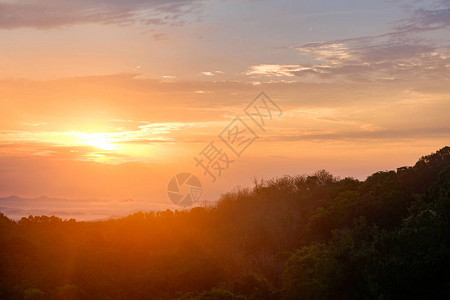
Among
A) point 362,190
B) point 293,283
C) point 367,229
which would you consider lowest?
point 293,283

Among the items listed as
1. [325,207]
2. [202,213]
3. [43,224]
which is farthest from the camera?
[202,213]

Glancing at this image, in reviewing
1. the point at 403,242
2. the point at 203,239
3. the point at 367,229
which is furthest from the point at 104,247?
the point at 403,242

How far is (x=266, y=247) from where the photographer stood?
20203mm

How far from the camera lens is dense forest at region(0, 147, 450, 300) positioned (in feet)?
42.1

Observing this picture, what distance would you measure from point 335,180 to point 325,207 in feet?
10.7

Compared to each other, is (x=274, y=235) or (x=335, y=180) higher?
(x=335, y=180)

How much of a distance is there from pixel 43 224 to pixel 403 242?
39.1ft

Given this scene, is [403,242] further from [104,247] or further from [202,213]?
[202,213]

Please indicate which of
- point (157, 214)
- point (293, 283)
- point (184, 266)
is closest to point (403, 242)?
point (293, 283)

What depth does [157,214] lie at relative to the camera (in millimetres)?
22047

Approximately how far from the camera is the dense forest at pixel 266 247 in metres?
12.8

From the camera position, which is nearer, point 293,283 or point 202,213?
point 293,283

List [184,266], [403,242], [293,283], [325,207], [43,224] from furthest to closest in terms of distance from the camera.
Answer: [325,207]
[43,224]
[184,266]
[293,283]
[403,242]

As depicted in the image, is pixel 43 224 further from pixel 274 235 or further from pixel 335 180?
pixel 335 180
